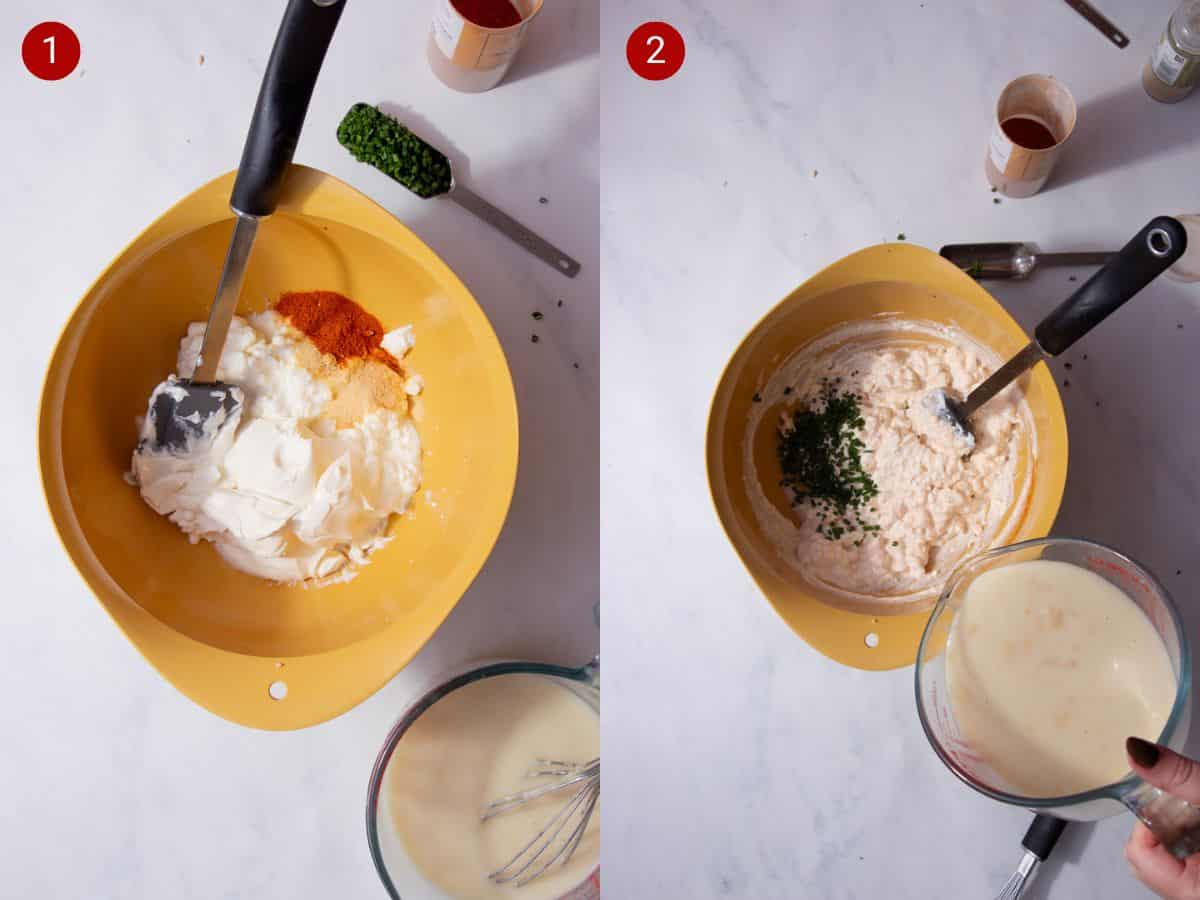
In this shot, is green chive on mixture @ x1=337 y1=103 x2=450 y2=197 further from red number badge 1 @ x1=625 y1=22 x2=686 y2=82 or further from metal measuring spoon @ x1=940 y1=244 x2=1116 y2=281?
metal measuring spoon @ x1=940 y1=244 x2=1116 y2=281

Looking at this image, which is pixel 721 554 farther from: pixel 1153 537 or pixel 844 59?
pixel 844 59

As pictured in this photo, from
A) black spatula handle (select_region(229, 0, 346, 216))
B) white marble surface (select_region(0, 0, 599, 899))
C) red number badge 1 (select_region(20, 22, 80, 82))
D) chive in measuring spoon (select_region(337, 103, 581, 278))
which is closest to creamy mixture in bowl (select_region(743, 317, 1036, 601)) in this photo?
white marble surface (select_region(0, 0, 599, 899))

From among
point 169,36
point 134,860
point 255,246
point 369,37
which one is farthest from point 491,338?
point 134,860

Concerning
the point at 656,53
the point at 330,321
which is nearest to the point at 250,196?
the point at 330,321

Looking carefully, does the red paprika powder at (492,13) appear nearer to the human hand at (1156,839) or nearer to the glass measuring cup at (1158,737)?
the glass measuring cup at (1158,737)

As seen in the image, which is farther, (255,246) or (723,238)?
(723,238)

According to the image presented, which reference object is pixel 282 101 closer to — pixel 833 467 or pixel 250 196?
pixel 250 196
